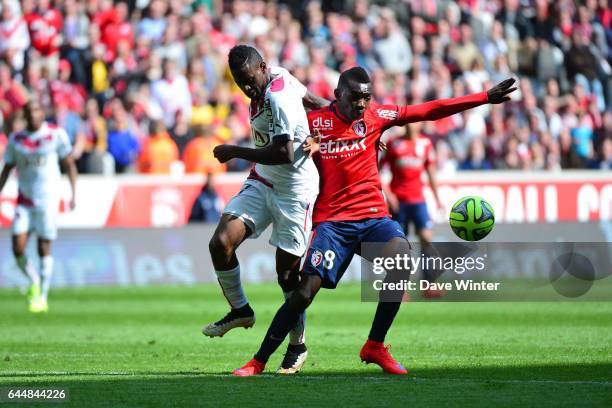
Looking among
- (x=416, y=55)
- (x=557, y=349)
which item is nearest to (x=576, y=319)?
(x=557, y=349)

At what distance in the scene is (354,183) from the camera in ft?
32.2

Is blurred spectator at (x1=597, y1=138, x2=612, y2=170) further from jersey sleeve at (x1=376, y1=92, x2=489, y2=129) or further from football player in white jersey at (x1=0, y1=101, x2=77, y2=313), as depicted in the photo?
jersey sleeve at (x1=376, y1=92, x2=489, y2=129)

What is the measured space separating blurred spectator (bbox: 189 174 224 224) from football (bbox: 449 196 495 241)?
1107 centimetres

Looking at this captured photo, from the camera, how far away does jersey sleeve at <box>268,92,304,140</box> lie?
943 cm

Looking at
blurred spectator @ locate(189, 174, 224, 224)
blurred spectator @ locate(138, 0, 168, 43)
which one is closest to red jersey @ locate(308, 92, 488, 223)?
blurred spectator @ locate(189, 174, 224, 224)

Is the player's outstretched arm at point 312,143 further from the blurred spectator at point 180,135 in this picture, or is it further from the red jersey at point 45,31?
the red jersey at point 45,31

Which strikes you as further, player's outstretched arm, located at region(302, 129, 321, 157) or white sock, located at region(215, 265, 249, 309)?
white sock, located at region(215, 265, 249, 309)

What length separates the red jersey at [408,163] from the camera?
1856cm

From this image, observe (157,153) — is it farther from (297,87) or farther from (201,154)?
(297,87)

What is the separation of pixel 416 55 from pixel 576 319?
1323 cm

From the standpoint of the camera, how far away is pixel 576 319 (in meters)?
14.7

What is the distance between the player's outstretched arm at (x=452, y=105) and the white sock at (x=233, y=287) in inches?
71.5

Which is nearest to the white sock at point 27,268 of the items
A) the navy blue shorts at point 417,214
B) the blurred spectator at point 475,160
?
the navy blue shorts at point 417,214

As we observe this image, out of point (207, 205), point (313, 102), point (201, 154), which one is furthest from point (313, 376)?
point (201, 154)
